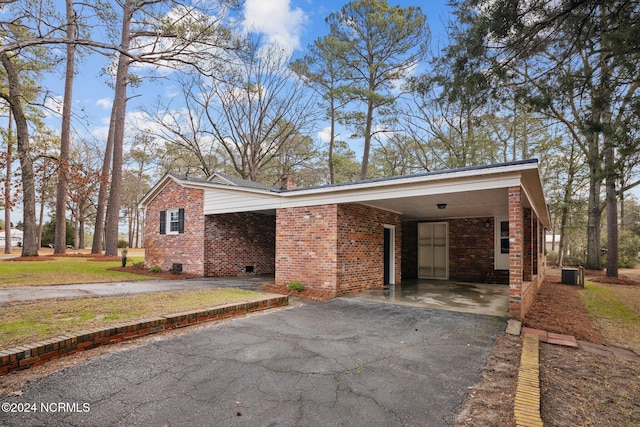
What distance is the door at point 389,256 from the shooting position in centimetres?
1059

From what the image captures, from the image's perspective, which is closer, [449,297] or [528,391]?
[528,391]

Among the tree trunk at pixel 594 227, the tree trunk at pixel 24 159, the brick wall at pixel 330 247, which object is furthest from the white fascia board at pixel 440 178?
the tree trunk at pixel 594 227

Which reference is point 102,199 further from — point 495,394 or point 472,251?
point 495,394

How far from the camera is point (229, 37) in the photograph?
8656 mm

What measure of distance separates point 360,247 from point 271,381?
235 inches

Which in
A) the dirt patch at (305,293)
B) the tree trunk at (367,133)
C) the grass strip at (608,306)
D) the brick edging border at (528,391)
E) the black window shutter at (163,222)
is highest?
the tree trunk at (367,133)

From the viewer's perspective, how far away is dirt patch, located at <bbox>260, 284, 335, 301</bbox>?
7794 mm

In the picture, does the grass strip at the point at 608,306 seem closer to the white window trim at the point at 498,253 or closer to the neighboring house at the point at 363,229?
the neighboring house at the point at 363,229

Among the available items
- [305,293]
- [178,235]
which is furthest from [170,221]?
[305,293]

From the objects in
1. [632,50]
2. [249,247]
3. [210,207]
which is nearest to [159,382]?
[632,50]

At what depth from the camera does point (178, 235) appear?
495 inches

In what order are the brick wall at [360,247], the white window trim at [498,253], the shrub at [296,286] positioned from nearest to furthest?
the brick wall at [360,247], the shrub at [296,286], the white window trim at [498,253]


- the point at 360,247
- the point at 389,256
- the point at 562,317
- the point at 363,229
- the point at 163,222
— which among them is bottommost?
the point at 562,317

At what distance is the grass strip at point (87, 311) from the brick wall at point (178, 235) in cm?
442
